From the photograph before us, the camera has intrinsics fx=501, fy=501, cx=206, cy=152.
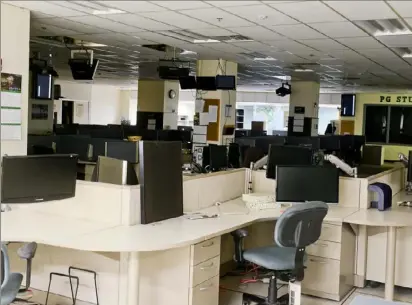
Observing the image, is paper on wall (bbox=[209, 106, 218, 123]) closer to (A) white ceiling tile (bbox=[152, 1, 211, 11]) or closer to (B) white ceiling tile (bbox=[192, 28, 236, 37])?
(B) white ceiling tile (bbox=[192, 28, 236, 37])

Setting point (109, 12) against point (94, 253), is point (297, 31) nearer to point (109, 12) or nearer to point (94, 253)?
point (109, 12)

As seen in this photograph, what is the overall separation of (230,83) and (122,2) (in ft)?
17.0

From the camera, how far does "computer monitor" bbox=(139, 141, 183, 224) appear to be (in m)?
3.97

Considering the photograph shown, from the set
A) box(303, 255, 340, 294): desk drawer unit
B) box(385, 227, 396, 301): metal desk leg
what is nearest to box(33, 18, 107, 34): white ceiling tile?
box(303, 255, 340, 294): desk drawer unit

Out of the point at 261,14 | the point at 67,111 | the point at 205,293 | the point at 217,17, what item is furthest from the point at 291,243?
the point at 67,111

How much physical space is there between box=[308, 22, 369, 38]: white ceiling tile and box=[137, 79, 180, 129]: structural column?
7.95 meters

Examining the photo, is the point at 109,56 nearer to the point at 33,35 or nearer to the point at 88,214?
the point at 33,35

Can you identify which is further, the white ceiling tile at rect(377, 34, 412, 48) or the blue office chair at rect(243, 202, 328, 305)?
the white ceiling tile at rect(377, 34, 412, 48)

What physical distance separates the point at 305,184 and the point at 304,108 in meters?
10.1


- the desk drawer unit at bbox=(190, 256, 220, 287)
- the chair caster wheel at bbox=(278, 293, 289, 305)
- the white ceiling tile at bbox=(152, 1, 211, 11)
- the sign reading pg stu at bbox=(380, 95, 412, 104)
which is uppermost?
the white ceiling tile at bbox=(152, 1, 211, 11)

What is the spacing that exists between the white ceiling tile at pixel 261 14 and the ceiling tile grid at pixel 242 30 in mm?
11

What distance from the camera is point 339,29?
6.30 meters

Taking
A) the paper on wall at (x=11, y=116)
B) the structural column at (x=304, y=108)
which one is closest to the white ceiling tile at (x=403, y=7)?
the paper on wall at (x=11, y=116)

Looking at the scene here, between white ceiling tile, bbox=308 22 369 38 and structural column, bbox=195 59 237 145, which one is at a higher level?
white ceiling tile, bbox=308 22 369 38
